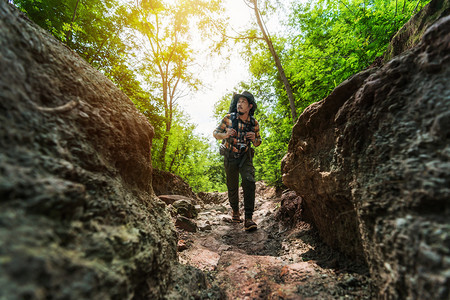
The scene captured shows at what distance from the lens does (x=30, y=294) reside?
459 millimetres

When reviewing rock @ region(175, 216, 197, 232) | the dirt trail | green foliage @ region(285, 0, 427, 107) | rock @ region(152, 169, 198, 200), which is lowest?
the dirt trail

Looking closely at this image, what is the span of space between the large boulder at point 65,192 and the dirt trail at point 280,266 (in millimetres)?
425

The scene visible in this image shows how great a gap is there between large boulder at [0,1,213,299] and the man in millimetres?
2315

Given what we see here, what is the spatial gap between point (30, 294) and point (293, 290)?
1.47m

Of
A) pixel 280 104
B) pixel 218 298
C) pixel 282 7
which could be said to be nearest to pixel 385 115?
pixel 218 298

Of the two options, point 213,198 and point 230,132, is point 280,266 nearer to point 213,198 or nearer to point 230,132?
point 230,132

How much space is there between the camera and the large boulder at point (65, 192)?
20.8 inches

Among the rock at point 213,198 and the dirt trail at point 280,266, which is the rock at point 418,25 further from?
the rock at point 213,198

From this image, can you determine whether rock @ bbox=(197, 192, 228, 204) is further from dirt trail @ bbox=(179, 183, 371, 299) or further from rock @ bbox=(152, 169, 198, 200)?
dirt trail @ bbox=(179, 183, 371, 299)

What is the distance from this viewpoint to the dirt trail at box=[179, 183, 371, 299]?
1.23m

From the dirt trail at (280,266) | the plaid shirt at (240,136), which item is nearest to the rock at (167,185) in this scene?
the plaid shirt at (240,136)

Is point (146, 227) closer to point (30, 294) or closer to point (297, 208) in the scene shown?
point (30, 294)

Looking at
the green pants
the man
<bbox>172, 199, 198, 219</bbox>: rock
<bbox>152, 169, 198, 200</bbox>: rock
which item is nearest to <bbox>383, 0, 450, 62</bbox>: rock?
the man

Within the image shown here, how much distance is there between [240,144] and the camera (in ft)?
12.1
